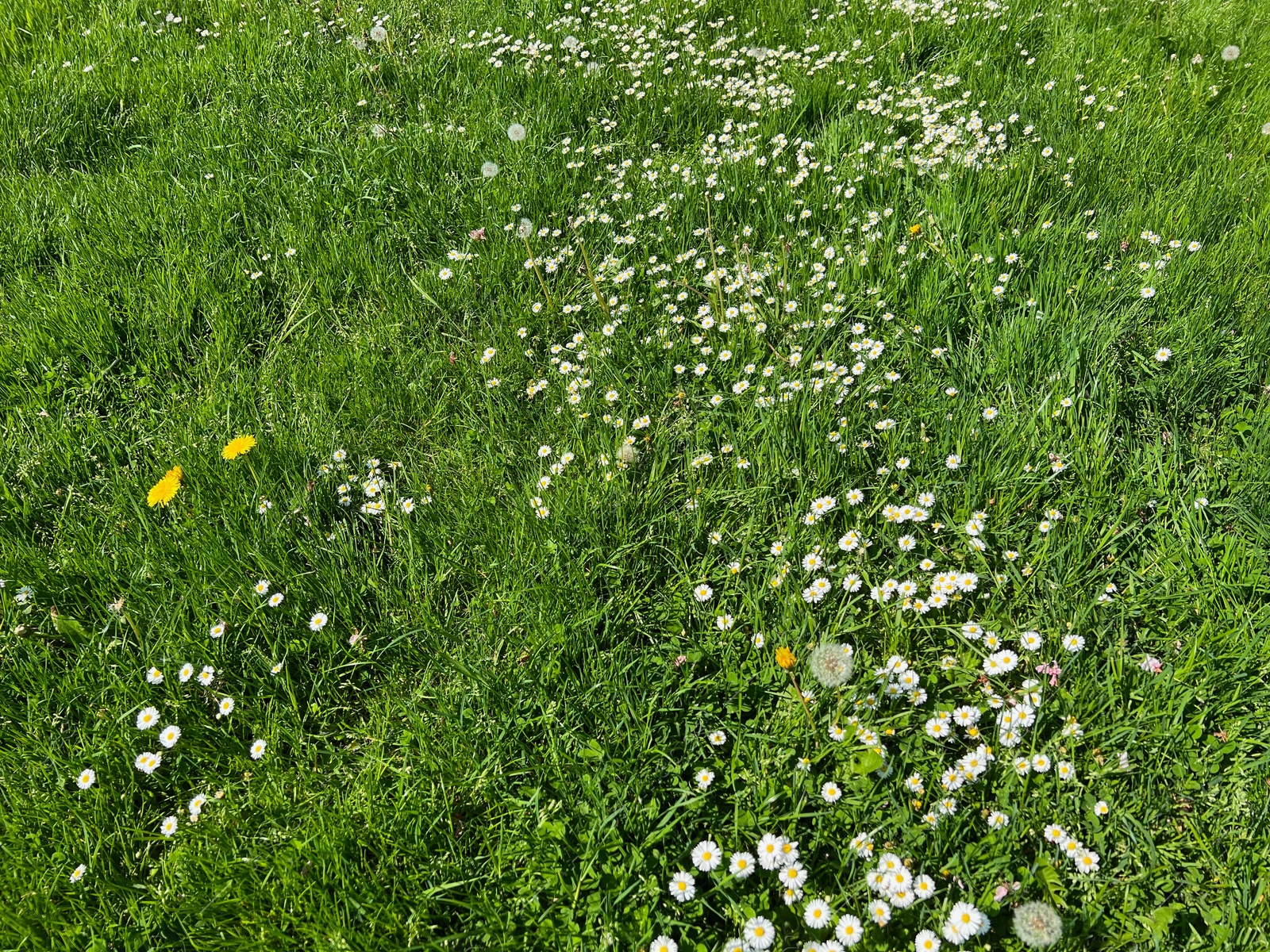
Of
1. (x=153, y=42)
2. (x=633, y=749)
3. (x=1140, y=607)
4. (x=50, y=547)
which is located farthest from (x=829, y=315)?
(x=153, y=42)

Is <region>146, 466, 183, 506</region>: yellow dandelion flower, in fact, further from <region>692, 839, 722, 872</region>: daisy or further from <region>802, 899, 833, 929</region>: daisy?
<region>802, 899, 833, 929</region>: daisy

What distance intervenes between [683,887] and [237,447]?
183 centimetres

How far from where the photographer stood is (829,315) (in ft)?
9.96

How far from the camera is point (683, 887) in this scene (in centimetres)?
175

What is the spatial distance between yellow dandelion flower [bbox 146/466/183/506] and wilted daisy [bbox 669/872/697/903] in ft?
5.87

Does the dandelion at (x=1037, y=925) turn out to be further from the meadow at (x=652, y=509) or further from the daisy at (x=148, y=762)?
the daisy at (x=148, y=762)

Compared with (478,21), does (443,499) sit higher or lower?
lower

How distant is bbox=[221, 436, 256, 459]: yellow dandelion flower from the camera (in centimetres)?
263

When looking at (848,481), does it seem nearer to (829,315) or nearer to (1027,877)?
(829,315)

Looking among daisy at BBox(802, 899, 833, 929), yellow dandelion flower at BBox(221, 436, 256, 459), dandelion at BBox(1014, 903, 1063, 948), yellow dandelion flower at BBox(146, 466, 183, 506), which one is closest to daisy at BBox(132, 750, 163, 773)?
yellow dandelion flower at BBox(146, 466, 183, 506)

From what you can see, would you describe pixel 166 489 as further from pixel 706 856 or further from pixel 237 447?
pixel 706 856

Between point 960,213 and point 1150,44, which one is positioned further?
point 1150,44

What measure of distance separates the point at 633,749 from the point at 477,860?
42 centimetres

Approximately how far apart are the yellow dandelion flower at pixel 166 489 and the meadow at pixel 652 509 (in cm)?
2
